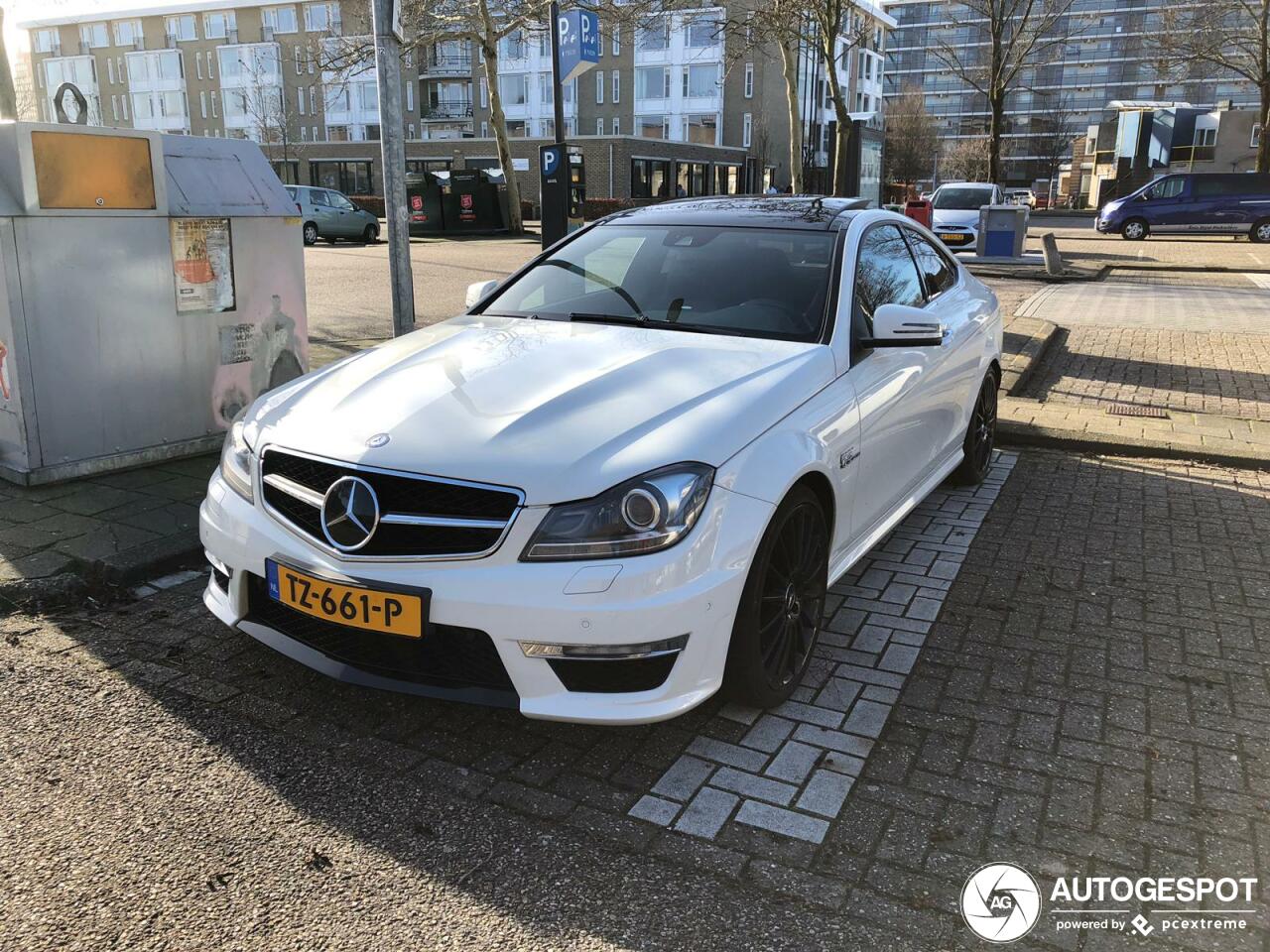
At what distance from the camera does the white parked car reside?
23500 mm

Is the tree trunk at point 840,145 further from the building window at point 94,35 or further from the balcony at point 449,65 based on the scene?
the building window at point 94,35

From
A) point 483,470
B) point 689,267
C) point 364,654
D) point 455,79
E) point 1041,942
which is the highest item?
point 455,79

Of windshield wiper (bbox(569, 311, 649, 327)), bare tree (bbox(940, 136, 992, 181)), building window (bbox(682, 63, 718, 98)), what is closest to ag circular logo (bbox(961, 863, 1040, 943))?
windshield wiper (bbox(569, 311, 649, 327))

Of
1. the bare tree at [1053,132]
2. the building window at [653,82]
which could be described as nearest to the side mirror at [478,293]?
the building window at [653,82]

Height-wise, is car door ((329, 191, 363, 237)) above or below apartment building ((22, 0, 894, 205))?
below

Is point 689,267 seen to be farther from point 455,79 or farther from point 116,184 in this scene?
point 455,79

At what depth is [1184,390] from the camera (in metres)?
8.51

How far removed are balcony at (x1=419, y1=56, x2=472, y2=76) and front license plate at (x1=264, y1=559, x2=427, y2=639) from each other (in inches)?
2824

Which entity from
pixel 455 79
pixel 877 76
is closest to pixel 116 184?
pixel 455 79

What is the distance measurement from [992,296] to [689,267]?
276 cm

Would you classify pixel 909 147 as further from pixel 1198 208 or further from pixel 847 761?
pixel 847 761

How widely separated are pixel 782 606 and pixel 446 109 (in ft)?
238

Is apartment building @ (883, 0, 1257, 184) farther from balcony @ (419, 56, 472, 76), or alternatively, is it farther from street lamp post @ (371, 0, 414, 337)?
street lamp post @ (371, 0, 414, 337)

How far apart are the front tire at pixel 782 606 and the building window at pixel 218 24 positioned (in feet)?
273
